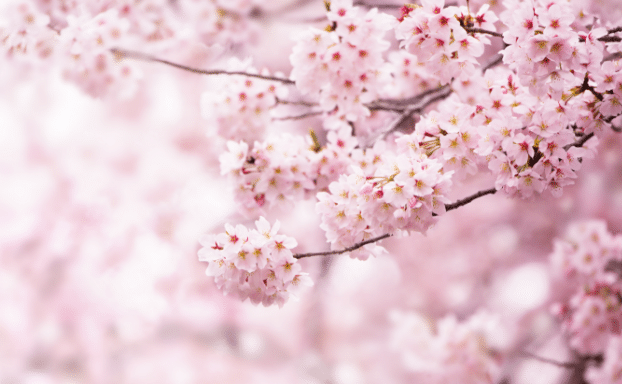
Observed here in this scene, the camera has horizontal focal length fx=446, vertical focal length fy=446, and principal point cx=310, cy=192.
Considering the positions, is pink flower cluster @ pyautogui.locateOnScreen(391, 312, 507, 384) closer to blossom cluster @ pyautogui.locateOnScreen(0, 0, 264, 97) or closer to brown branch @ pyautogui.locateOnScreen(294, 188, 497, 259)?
brown branch @ pyautogui.locateOnScreen(294, 188, 497, 259)

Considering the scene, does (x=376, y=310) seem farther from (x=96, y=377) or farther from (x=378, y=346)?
(x=96, y=377)

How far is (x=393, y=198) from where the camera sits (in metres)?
0.95

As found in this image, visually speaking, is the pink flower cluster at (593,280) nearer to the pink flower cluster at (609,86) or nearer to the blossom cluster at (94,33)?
the pink flower cluster at (609,86)

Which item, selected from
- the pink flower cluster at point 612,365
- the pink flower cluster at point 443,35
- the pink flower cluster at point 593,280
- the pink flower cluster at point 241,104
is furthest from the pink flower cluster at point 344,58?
the pink flower cluster at point 612,365

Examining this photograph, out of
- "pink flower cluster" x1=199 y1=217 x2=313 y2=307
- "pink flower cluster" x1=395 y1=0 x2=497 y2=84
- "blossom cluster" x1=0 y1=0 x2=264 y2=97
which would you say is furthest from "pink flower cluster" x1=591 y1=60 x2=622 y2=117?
"blossom cluster" x1=0 y1=0 x2=264 y2=97

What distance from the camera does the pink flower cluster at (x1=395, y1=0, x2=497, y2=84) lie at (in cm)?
104

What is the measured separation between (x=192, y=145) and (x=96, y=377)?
219cm

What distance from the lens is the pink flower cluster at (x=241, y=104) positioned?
5.04ft

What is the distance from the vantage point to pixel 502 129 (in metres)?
1.03

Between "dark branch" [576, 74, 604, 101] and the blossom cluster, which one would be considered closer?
"dark branch" [576, 74, 604, 101]

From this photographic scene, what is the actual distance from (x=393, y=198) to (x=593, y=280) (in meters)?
1.58

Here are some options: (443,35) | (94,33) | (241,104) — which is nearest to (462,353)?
(241,104)

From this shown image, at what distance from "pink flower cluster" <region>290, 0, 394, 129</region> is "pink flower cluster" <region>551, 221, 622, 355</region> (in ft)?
4.46

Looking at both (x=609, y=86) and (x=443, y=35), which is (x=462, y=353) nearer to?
(x=609, y=86)
